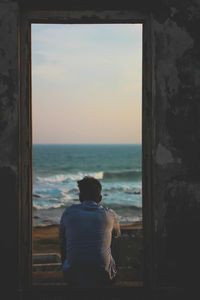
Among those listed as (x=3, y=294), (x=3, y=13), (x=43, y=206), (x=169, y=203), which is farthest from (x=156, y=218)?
(x=43, y=206)

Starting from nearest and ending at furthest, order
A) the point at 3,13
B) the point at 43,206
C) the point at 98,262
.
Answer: the point at 98,262, the point at 3,13, the point at 43,206

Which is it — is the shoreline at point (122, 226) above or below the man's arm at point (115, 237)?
below

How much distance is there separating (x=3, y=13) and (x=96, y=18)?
750 millimetres

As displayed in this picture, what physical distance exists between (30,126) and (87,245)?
118cm

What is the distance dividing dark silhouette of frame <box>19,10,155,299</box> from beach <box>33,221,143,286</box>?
354 millimetres

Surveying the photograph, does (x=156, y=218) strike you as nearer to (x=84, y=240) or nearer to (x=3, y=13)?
(x=84, y=240)

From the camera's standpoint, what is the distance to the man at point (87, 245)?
7.55 feet

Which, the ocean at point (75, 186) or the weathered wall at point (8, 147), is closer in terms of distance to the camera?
the weathered wall at point (8, 147)

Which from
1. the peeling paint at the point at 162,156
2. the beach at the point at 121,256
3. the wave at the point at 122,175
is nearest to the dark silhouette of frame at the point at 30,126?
the peeling paint at the point at 162,156

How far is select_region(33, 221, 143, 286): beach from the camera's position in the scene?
13.6ft

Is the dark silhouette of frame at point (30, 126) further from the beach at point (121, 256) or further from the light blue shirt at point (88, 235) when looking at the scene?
the light blue shirt at point (88, 235)

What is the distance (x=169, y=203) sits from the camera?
117 inches

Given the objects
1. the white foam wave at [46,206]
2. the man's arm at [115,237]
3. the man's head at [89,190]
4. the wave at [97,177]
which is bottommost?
the white foam wave at [46,206]

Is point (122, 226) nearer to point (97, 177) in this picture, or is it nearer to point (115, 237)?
point (115, 237)
